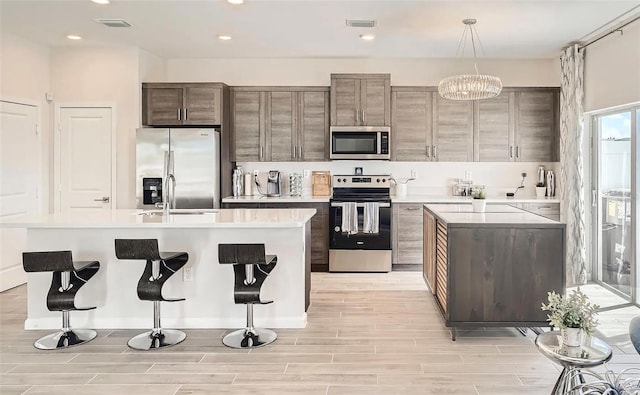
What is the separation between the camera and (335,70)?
664 centimetres

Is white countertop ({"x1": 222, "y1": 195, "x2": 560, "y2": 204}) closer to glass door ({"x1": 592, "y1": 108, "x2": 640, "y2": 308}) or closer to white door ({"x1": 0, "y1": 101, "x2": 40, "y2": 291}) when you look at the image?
glass door ({"x1": 592, "y1": 108, "x2": 640, "y2": 308})

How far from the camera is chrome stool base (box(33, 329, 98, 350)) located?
141 inches

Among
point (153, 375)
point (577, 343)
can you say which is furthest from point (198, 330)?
point (577, 343)

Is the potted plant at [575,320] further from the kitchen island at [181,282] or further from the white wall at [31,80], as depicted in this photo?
the white wall at [31,80]

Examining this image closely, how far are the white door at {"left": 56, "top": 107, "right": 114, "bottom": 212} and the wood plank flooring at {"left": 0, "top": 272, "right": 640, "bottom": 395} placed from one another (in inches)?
85.6

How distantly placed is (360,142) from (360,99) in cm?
54

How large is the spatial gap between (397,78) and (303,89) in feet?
4.25

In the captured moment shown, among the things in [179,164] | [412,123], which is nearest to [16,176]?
[179,164]

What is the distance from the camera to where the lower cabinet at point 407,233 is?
616cm

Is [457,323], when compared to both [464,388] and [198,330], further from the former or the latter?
[198,330]

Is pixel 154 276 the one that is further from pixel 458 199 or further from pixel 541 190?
pixel 541 190

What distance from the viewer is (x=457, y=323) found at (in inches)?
144

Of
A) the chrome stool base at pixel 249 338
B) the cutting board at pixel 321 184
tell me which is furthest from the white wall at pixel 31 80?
the chrome stool base at pixel 249 338

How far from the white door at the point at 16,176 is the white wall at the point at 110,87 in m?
0.52
